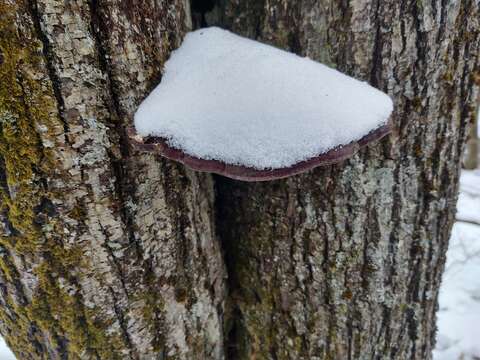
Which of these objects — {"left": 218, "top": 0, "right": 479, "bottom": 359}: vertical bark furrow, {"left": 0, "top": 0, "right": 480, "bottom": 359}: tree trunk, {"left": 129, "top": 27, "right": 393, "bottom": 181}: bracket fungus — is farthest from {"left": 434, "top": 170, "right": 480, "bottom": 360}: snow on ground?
{"left": 129, "top": 27, "right": 393, "bottom": 181}: bracket fungus

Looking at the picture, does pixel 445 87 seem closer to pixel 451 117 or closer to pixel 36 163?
pixel 451 117

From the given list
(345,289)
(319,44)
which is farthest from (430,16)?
(345,289)

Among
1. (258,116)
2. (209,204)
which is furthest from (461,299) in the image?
(258,116)

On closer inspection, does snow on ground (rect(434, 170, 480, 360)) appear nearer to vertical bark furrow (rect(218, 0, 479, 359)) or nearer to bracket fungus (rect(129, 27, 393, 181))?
vertical bark furrow (rect(218, 0, 479, 359))

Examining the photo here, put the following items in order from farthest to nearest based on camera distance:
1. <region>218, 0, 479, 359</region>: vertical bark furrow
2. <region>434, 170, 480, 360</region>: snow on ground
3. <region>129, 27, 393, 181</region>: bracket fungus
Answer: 1. <region>434, 170, 480, 360</region>: snow on ground
2. <region>218, 0, 479, 359</region>: vertical bark furrow
3. <region>129, 27, 393, 181</region>: bracket fungus

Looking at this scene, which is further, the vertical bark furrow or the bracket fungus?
the vertical bark furrow

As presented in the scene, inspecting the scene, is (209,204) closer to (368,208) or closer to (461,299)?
(368,208)

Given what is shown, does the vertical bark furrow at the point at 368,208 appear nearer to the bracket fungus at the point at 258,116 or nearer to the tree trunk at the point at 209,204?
the tree trunk at the point at 209,204
